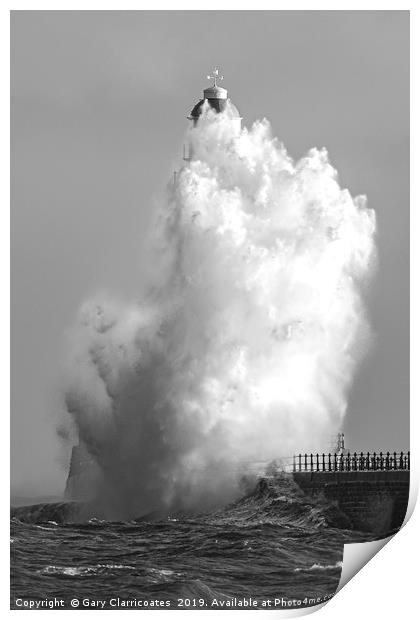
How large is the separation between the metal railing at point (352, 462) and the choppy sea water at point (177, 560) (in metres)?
0.78

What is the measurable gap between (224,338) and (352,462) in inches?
108

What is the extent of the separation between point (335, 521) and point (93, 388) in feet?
14.0

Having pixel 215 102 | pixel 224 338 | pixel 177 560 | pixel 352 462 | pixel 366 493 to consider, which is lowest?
pixel 177 560

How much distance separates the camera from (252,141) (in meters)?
29.3

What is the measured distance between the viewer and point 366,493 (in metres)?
30.2

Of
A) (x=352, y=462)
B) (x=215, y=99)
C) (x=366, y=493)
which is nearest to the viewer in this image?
(x=215, y=99)

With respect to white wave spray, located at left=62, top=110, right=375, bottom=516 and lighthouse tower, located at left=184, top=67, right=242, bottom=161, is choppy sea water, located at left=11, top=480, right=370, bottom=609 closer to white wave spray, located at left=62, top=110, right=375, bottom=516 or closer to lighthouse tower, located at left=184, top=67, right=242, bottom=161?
white wave spray, located at left=62, top=110, right=375, bottom=516

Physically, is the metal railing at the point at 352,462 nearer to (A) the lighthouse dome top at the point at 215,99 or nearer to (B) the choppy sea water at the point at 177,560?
(B) the choppy sea water at the point at 177,560

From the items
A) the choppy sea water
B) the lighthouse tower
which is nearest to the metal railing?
the choppy sea water

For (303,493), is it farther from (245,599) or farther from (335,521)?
(245,599)

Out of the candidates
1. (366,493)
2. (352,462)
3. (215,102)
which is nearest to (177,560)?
(352,462)

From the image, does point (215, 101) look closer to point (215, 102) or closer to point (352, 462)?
point (215, 102)

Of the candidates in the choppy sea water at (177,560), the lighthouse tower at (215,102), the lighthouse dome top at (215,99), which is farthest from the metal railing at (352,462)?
the lighthouse dome top at (215,99)
